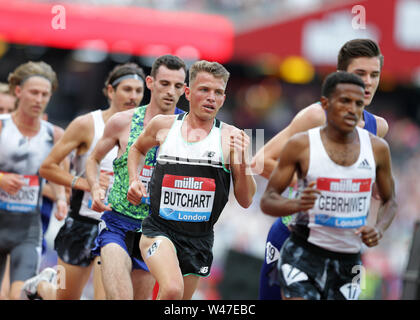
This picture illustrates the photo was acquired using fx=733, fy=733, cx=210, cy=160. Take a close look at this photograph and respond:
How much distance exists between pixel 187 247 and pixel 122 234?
81cm

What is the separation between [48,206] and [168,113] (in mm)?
2818

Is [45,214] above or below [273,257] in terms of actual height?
above

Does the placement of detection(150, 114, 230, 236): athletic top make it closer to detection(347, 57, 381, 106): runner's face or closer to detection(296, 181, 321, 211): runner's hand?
detection(296, 181, 321, 211): runner's hand

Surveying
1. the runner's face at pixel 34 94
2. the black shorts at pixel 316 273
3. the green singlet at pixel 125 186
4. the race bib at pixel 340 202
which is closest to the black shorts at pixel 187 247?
the green singlet at pixel 125 186

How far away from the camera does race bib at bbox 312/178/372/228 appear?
Result: 4.47m

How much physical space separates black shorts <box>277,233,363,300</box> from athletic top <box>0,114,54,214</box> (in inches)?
142

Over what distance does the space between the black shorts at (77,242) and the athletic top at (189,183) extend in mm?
1865

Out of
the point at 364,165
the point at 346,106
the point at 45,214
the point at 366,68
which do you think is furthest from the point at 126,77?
the point at 364,165

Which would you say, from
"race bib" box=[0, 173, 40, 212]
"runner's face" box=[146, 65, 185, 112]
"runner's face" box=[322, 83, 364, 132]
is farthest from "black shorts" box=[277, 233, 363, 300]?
"race bib" box=[0, 173, 40, 212]

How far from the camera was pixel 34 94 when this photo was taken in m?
7.37

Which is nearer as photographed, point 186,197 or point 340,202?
point 340,202

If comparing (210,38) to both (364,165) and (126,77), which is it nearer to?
(126,77)

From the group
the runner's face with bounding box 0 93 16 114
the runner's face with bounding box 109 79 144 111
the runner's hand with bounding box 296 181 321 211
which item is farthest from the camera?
the runner's face with bounding box 0 93 16 114

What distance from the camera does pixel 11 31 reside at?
63.4ft
